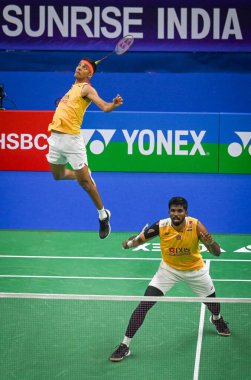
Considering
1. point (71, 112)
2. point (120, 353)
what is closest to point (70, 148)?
point (71, 112)

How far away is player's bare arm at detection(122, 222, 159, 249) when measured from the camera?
8242mm

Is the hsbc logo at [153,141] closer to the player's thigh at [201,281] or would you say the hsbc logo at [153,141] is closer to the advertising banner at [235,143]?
the advertising banner at [235,143]

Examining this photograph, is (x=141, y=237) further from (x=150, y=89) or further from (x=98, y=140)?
(x=150, y=89)

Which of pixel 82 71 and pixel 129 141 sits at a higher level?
pixel 82 71

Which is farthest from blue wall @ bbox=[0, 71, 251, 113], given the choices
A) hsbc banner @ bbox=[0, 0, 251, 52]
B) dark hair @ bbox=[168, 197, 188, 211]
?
dark hair @ bbox=[168, 197, 188, 211]

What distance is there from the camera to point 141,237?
8.31 metres

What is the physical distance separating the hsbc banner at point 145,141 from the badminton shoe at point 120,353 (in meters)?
6.04

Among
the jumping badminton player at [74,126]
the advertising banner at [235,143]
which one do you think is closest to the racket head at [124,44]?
the jumping badminton player at [74,126]

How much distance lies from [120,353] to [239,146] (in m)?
6.38

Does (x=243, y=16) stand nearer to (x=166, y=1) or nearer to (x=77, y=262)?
(x=166, y=1)

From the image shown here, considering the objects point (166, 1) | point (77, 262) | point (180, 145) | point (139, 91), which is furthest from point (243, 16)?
point (77, 262)

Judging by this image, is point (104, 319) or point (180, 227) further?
point (104, 319)

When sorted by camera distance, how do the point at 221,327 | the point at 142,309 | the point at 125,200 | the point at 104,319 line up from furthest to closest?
the point at 125,200 → the point at 104,319 → the point at 221,327 → the point at 142,309

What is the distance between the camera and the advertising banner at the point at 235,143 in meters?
13.6
